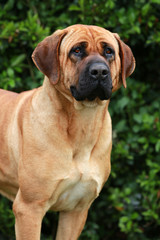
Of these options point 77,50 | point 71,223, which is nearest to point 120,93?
point 71,223

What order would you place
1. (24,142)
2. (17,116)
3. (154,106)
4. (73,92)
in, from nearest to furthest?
1. (73,92)
2. (24,142)
3. (17,116)
4. (154,106)

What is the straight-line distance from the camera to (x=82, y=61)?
2869 millimetres

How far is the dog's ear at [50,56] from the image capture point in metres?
2.90

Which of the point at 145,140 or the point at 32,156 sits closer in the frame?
the point at 32,156

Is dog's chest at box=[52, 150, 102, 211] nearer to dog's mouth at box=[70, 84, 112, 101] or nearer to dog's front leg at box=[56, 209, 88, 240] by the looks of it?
dog's front leg at box=[56, 209, 88, 240]

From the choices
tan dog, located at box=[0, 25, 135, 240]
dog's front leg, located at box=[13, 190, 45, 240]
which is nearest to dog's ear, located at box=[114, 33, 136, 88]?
tan dog, located at box=[0, 25, 135, 240]

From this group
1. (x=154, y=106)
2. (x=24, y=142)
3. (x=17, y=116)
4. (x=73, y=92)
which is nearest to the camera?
(x=73, y=92)

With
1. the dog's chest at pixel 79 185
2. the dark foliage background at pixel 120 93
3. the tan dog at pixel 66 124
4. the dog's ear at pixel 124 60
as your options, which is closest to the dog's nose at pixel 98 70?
the tan dog at pixel 66 124

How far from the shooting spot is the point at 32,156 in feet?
9.86

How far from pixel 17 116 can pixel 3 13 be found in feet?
4.33

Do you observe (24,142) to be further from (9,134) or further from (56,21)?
(56,21)

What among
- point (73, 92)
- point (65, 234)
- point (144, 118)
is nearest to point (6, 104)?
point (73, 92)

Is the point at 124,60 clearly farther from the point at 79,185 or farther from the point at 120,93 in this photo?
the point at 120,93

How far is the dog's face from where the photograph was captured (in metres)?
2.80
